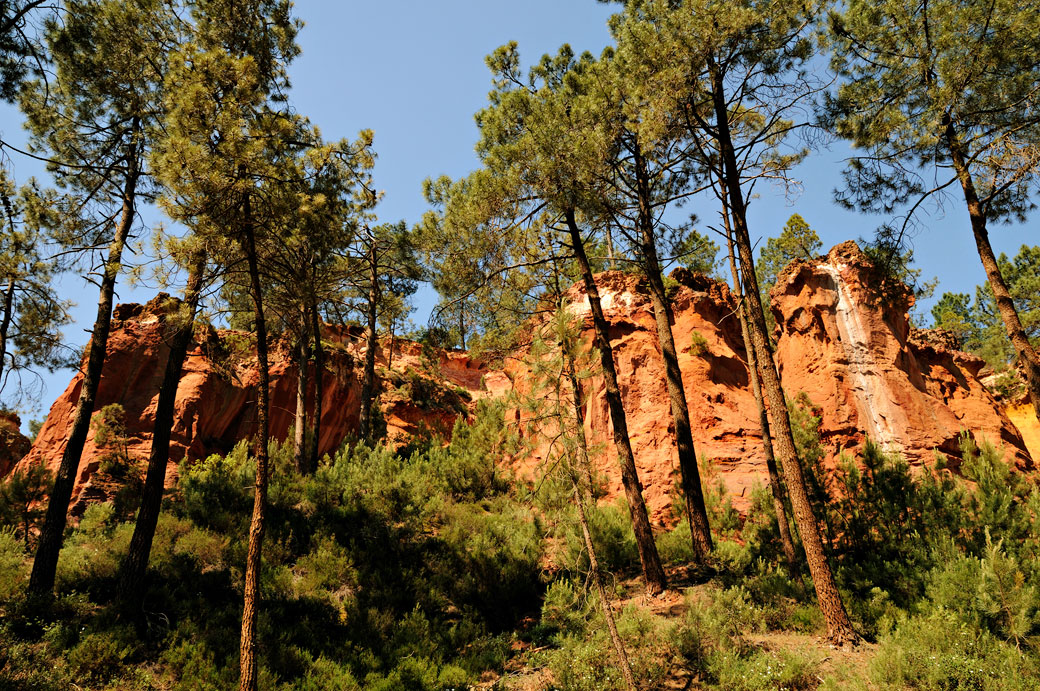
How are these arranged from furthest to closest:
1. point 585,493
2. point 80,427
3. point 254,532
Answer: point 80,427
point 585,493
point 254,532

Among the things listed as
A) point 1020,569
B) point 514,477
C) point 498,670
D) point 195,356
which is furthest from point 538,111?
point 195,356

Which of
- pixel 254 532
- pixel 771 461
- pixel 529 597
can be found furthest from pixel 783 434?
pixel 254 532

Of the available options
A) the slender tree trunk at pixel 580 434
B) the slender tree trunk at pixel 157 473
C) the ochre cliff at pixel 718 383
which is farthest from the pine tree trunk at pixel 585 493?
the slender tree trunk at pixel 157 473

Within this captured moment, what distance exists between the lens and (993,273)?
10.6 m

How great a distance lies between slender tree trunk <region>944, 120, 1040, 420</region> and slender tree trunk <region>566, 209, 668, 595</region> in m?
6.94

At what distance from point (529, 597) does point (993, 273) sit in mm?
10813

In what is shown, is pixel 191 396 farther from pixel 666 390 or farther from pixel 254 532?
pixel 666 390

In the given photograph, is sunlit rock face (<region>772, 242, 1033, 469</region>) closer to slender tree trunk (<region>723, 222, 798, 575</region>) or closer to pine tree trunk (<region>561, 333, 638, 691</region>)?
slender tree trunk (<region>723, 222, 798, 575</region>)

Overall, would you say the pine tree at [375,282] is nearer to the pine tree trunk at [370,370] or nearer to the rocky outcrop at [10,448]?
the pine tree trunk at [370,370]

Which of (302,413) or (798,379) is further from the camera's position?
(798,379)

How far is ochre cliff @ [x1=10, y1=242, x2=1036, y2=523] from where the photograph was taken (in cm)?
1655

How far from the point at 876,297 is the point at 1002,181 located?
798cm

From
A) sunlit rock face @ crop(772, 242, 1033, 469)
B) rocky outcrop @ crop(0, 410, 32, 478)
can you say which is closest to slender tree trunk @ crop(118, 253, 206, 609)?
rocky outcrop @ crop(0, 410, 32, 478)

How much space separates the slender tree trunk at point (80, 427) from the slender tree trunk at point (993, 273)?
15.8 m
